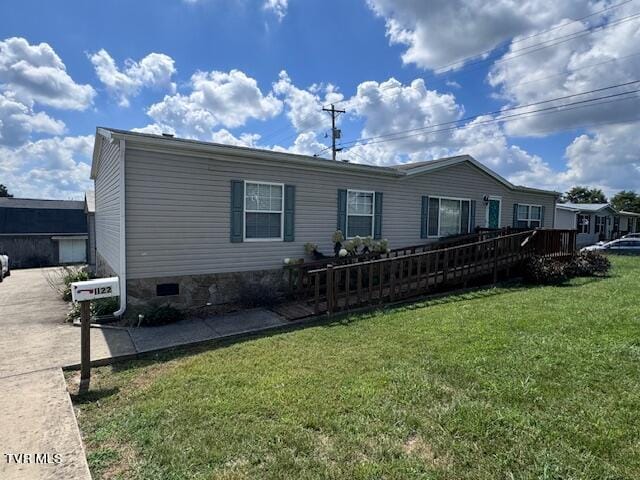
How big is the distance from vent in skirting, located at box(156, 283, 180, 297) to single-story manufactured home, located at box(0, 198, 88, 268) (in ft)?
65.4

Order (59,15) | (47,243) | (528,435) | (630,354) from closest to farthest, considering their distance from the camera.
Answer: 1. (528,435)
2. (630,354)
3. (59,15)
4. (47,243)

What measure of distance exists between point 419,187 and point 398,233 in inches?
65.7

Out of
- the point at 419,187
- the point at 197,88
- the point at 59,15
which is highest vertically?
the point at 197,88

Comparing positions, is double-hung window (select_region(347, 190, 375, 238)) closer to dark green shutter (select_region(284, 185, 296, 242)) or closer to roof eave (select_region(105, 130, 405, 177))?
roof eave (select_region(105, 130, 405, 177))

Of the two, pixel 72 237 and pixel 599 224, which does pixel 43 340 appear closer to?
pixel 72 237

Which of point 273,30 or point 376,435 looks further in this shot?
point 273,30

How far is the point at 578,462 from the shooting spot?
238cm

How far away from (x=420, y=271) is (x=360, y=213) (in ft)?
8.71

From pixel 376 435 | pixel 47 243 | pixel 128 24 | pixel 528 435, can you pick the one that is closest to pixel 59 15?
pixel 128 24

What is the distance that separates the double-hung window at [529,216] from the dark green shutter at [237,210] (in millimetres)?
12179

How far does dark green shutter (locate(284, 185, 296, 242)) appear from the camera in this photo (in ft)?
27.5

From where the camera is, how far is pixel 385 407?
317 cm

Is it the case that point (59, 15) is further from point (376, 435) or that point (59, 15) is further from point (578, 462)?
point (578, 462)

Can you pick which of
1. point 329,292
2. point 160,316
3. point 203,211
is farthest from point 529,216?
point 160,316
